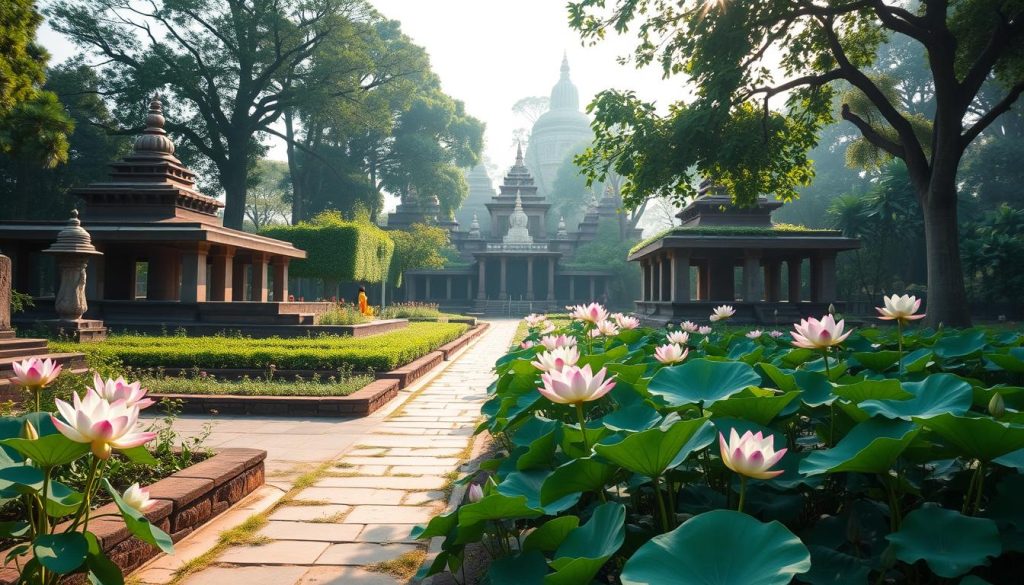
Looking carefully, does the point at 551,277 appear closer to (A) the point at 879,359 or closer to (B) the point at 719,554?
(A) the point at 879,359

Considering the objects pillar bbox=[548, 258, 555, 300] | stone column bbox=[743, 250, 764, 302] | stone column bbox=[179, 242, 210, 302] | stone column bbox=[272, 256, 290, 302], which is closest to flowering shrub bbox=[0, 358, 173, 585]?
stone column bbox=[179, 242, 210, 302]

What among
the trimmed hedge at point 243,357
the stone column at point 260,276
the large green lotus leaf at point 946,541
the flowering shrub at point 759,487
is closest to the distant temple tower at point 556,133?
the stone column at point 260,276

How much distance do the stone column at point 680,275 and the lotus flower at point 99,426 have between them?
61.7 ft

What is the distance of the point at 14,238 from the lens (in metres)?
17.2

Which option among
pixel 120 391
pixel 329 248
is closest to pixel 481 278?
pixel 329 248

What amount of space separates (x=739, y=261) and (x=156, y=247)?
18.4m

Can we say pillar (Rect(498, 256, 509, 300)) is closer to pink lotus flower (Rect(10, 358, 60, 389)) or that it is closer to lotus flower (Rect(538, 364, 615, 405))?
pink lotus flower (Rect(10, 358, 60, 389))

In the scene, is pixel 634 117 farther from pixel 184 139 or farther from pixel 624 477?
pixel 184 139

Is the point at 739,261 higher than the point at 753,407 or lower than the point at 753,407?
higher

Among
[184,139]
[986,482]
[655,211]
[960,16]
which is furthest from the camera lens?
[655,211]

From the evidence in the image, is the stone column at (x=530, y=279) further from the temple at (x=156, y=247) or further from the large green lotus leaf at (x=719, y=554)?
the large green lotus leaf at (x=719, y=554)

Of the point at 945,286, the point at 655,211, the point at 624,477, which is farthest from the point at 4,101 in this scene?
the point at 655,211

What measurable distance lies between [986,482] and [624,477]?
A: 4.04ft

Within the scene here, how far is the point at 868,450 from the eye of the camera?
1657 millimetres
